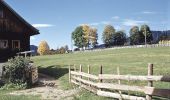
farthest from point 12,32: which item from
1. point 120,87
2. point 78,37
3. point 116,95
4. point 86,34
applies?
point 86,34

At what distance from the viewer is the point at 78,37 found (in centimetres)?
16838

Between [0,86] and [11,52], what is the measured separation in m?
12.6

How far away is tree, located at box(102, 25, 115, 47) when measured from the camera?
176 meters

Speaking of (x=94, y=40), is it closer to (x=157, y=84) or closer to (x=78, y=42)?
(x=78, y=42)

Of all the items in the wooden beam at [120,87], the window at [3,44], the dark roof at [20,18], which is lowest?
the wooden beam at [120,87]

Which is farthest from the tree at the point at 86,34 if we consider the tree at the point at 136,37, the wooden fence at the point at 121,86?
the wooden fence at the point at 121,86

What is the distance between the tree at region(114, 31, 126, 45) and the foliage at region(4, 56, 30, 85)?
141 m

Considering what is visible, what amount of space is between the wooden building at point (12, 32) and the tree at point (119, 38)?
128 m

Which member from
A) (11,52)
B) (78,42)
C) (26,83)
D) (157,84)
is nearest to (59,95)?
(157,84)

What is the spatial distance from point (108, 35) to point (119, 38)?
5.27 m

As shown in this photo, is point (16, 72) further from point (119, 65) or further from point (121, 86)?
point (121, 86)

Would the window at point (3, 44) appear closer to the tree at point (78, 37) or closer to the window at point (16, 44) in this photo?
the window at point (16, 44)

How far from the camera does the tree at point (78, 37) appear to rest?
167875 mm

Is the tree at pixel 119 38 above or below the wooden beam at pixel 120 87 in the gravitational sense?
above
